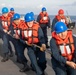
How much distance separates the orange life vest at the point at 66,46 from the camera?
6.54m

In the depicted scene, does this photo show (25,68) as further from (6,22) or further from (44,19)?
(44,19)

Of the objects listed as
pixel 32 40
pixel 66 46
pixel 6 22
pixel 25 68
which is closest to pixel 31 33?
pixel 32 40

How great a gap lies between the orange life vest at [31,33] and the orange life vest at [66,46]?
76.3 inches

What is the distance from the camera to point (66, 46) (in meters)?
6.60

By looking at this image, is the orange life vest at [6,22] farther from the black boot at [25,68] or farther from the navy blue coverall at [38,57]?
the navy blue coverall at [38,57]

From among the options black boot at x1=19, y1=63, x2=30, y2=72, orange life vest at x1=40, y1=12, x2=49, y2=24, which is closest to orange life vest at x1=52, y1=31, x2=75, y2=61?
black boot at x1=19, y1=63, x2=30, y2=72

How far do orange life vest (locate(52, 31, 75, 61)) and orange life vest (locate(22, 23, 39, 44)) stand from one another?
6.36ft

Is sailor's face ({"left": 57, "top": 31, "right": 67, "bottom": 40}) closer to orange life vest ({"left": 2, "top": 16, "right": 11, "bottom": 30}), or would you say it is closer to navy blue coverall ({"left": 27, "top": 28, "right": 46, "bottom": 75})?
navy blue coverall ({"left": 27, "top": 28, "right": 46, "bottom": 75})

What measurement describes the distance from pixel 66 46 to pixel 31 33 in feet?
7.16

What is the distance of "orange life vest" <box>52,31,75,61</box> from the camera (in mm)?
6539

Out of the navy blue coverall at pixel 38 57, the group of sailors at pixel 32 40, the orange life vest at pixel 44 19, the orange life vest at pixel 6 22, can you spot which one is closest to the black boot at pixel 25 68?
the group of sailors at pixel 32 40

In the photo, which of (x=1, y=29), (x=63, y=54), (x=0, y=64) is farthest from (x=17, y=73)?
(x=63, y=54)

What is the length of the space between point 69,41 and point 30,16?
2095 millimetres

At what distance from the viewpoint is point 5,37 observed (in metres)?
11.2
